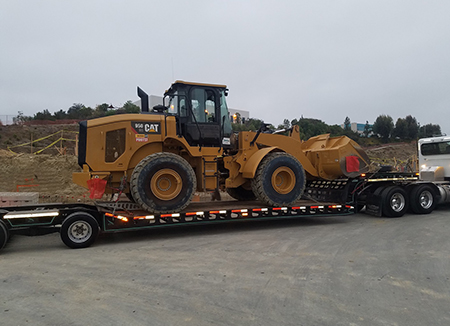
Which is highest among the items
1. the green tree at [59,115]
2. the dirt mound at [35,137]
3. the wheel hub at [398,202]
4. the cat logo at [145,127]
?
the green tree at [59,115]

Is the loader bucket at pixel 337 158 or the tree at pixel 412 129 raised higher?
the tree at pixel 412 129

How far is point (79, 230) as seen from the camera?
6.78 meters

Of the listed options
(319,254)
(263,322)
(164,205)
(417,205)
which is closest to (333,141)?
(417,205)

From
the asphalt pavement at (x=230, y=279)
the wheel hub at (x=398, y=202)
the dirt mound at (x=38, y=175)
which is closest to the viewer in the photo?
the asphalt pavement at (x=230, y=279)

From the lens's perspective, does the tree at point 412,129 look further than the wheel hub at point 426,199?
Yes

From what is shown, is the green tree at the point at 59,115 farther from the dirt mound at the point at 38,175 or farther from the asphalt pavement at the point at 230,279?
the asphalt pavement at the point at 230,279

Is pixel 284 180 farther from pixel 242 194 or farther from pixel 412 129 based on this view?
pixel 412 129

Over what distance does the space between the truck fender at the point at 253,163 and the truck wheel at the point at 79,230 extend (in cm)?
395

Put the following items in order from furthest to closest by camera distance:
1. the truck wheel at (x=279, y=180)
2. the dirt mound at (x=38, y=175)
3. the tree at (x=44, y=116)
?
1. the tree at (x=44, y=116)
2. the dirt mound at (x=38, y=175)
3. the truck wheel at (x=279, y=180)

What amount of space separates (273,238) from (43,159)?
14.3 m

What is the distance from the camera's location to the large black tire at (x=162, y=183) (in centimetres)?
734

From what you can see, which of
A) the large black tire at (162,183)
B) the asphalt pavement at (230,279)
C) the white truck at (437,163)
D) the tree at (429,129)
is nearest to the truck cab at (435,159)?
the white truck at (437,163)

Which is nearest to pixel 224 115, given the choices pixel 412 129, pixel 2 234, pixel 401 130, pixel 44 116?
pixel 2 234

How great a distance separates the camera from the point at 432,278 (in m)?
4.92
